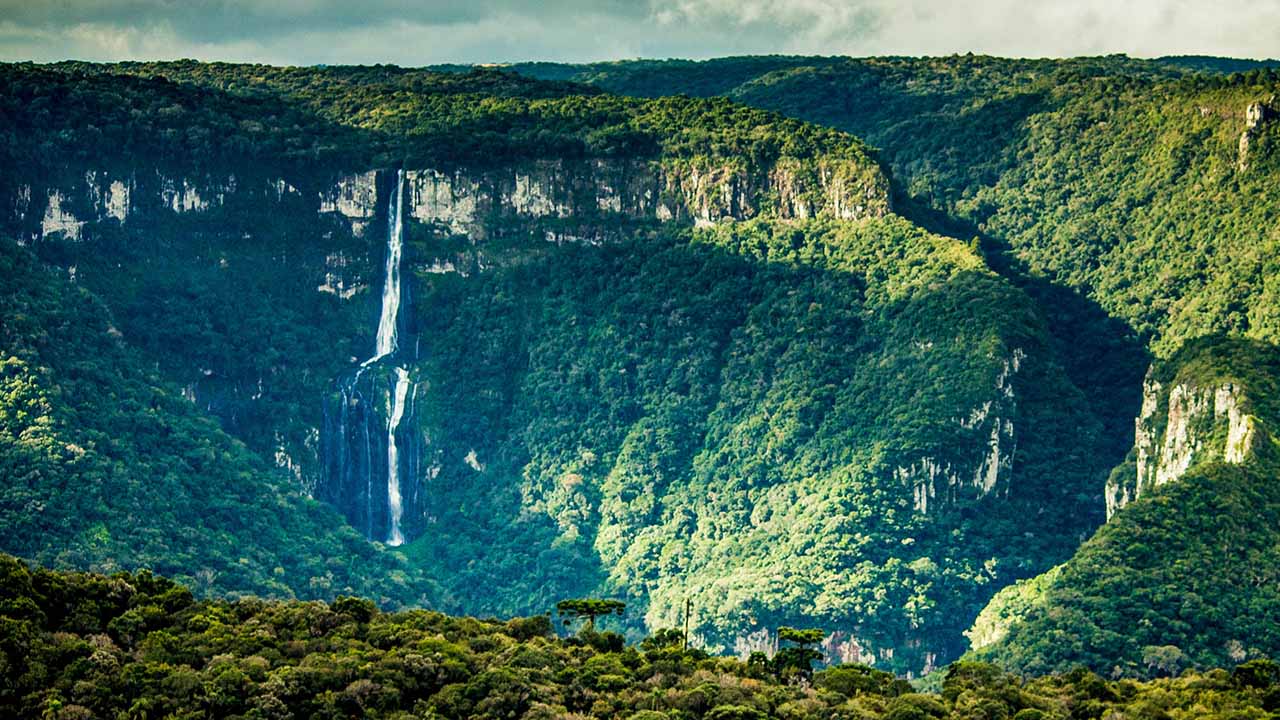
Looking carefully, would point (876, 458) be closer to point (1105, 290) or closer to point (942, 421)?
point (942, 421)

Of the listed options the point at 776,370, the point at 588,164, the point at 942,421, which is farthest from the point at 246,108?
the point at 942,421

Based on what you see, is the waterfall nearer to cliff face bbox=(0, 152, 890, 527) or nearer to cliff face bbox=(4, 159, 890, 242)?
cliff face bbox=(0, 152, 890, 527)

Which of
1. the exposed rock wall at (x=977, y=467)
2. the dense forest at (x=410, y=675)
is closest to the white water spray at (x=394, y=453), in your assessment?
the exposed rock wall at (x=977, y=467)

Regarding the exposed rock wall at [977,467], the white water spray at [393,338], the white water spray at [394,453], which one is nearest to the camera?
the exposed rock wall at [977,467]

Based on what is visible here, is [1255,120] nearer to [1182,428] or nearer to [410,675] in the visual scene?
[1182,428]

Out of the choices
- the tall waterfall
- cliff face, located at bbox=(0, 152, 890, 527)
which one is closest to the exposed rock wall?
cliff face, located at bbox=(0, 152, 890, 527)

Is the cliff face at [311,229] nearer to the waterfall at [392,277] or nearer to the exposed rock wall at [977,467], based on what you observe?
the waterfall at [392,277]

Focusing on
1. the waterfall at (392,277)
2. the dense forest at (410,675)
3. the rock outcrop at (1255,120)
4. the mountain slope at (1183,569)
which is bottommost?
the dense forest at (410,675)
